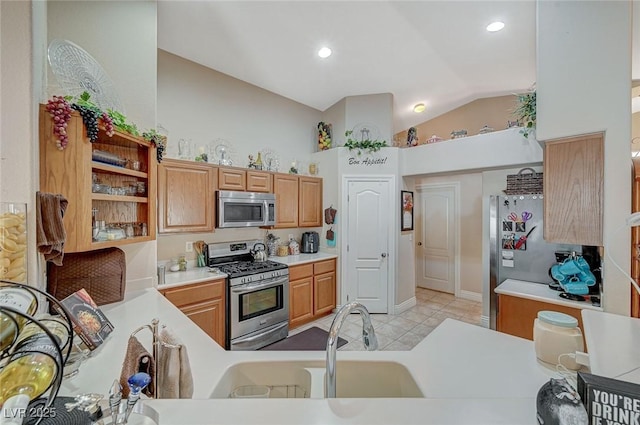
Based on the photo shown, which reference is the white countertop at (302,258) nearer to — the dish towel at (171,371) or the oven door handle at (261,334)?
the oven door handle at (261,334)

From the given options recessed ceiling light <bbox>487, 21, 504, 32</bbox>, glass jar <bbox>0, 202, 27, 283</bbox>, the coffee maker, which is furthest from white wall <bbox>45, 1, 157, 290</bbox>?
recessed ceiling light <bbox>487, 21, 504, 32</bbox>

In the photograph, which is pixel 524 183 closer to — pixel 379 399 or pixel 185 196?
pixel 379 399

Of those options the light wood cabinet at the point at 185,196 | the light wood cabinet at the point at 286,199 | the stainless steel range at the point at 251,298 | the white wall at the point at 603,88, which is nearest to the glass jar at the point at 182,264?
the stainless steel range at the point at 251,298

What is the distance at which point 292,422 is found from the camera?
671 millimetres

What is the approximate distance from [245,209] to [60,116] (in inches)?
77.8

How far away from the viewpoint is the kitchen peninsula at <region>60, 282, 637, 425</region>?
69cm

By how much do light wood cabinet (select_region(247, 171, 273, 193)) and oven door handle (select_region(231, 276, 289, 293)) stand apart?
1148mm

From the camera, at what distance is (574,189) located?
1.95 metres

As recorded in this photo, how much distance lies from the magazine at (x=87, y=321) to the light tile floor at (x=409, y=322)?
7.49 feet

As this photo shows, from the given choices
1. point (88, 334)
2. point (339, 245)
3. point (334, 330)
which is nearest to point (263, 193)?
point (339, 245)

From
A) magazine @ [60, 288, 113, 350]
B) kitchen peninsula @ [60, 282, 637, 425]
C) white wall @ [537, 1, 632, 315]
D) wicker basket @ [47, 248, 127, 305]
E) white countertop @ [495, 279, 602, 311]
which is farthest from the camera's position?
white countertop @ [495, 279, 602, 311]

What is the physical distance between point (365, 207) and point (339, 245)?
697mm

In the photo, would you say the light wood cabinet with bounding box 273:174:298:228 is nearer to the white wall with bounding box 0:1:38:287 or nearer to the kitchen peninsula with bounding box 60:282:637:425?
the kitchen peninsula with bounding box 60:282:637:425

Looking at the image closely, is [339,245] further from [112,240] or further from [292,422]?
[292,422]
